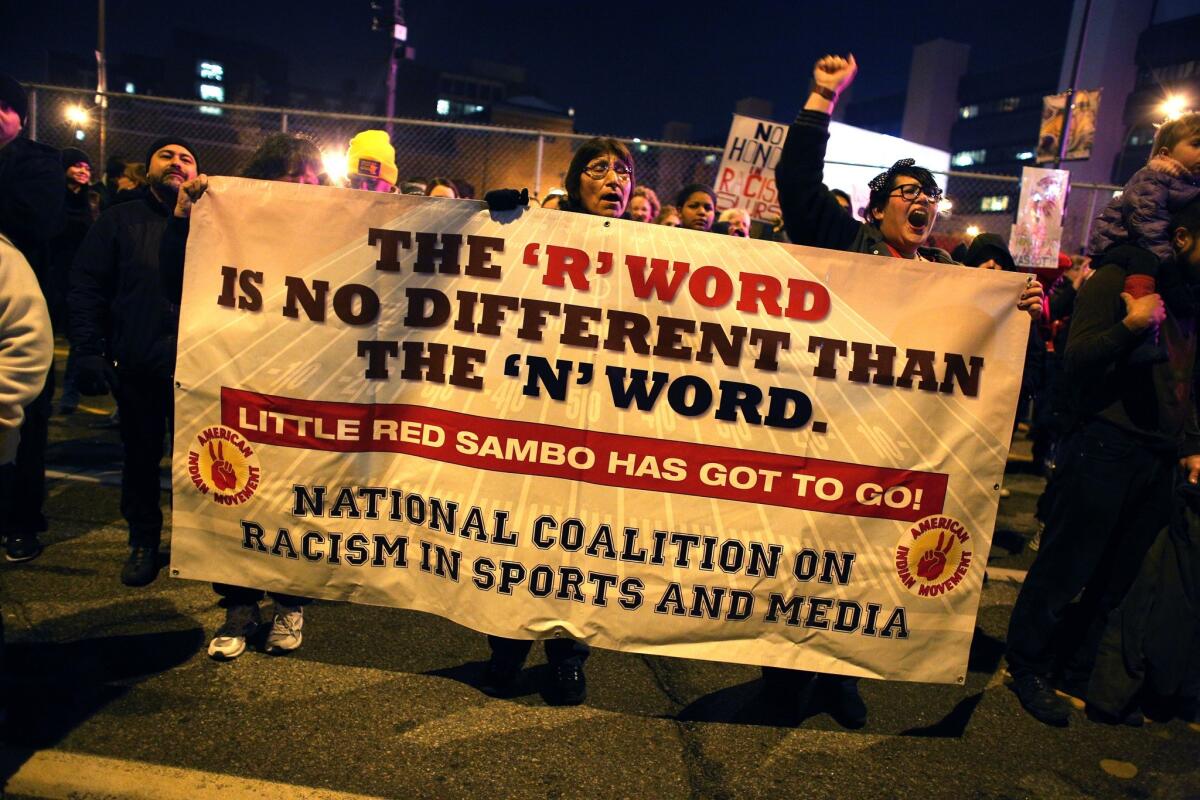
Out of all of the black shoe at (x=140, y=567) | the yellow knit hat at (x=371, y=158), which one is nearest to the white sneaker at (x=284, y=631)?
the black shoe at (x=140, y=567)

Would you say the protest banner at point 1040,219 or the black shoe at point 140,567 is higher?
the protest banner at point 1040,219

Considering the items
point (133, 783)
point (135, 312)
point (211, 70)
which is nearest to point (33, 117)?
point (135, 312)

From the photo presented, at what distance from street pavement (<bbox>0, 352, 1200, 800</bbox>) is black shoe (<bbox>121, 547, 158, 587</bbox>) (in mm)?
54

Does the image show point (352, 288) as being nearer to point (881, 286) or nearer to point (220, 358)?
point (220, 358)

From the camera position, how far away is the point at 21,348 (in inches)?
96.8

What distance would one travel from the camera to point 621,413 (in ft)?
9.82

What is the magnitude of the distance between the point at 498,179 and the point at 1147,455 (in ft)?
91.3

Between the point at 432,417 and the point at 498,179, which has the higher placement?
the point at 498,179

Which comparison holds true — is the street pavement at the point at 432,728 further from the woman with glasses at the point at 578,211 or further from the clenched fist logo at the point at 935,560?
the clenched fist logo at the point at 935,560

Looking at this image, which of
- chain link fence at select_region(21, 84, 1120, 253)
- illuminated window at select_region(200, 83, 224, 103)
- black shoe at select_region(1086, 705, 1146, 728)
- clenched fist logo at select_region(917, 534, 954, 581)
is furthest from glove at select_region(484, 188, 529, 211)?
illuminated window at select_region(200, 83, 224, 103)

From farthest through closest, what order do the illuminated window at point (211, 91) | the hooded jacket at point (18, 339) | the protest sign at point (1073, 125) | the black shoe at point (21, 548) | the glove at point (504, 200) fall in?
1. the illuminated window at point (211, 91)
2. the protest sign at point (1073, 125)
3. the black shoe at point (21, 548)
4. the glove at point (504, 200)
5. the hooded jacket at point (18, 339)

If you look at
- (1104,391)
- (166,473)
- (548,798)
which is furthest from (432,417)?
(166,473)

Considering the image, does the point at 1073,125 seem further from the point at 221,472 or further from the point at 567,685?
the point at 221,472

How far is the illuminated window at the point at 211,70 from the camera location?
72.1 meters
